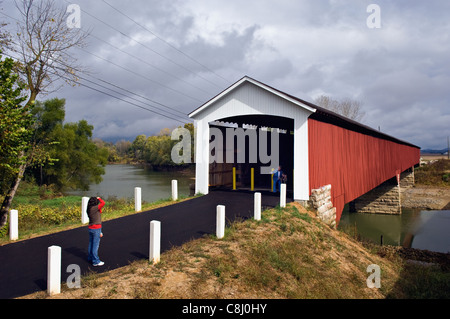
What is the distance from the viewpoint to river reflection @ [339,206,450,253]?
20344mm

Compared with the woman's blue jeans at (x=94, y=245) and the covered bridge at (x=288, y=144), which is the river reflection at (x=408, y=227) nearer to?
the covered bridge at (x=288, y=144)

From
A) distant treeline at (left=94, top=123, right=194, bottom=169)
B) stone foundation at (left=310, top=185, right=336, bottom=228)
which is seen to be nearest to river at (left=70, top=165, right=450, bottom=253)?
stone foundation at (left=310, top=185, right=336, bottom=228)

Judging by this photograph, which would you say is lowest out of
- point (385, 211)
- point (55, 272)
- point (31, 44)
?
point (385, 211)

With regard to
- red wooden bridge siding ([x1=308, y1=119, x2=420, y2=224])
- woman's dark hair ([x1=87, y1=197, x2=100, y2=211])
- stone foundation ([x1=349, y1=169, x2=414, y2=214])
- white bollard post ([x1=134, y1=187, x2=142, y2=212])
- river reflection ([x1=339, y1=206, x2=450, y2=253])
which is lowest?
river reflection ([x1=339, y1=206, x2=450, y2=253])

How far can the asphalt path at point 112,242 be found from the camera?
584 centimetres

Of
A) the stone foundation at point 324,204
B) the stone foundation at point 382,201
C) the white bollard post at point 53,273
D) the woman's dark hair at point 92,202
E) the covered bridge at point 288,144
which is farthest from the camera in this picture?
the stone foundation at point 382,201

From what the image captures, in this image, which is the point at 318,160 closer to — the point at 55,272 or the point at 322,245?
the point at 322,245

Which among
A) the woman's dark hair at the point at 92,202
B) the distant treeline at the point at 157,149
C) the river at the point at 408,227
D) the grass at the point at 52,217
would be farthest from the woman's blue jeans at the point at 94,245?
the distant treeline at the point at 157,149

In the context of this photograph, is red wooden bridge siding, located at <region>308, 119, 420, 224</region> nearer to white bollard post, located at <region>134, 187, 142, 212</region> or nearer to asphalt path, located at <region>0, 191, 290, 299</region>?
asphalt path, located at <region>0, 191, 290, 299</region>

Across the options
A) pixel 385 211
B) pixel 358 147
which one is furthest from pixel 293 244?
pixel 385 211

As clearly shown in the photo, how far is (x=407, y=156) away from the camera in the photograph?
38375mm

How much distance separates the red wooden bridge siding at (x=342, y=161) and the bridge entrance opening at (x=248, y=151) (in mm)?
2286

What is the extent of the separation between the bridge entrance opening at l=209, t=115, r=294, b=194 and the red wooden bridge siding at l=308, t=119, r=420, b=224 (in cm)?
229

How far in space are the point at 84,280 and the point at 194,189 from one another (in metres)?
9.82
